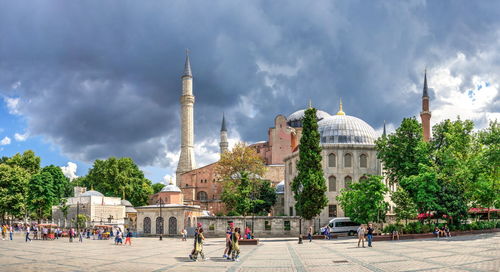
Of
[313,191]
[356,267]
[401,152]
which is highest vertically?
[401,152]

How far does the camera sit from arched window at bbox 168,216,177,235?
146 feet

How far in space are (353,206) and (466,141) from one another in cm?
1021

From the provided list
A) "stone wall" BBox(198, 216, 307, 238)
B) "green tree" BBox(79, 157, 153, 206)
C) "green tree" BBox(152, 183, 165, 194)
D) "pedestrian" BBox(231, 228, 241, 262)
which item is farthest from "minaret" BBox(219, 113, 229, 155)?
"pedestrian" BBox(231, 228, 241, 262)

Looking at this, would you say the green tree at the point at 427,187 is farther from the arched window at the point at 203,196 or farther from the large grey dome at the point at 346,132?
the arched window at the point at 203,196

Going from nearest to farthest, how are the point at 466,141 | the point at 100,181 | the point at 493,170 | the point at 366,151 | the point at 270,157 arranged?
the point at 493,170 → the point at 466,141 → the point at 366,151 → the point at 270,157 → the point at 100,181

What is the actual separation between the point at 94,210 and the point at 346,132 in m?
33.9

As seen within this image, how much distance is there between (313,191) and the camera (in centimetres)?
3675

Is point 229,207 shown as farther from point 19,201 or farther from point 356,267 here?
point 356,267

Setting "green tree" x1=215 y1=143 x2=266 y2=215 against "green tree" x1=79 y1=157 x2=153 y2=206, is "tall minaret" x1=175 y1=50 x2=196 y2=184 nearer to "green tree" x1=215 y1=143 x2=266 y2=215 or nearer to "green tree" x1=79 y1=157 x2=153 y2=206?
"green tree" x1=79 y1=157 x2=153 y2=206

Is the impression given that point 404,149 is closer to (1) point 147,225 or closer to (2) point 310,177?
(2) point 310,177

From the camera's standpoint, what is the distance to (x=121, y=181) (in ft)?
240

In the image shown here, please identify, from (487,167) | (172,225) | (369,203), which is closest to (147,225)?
(172,225)

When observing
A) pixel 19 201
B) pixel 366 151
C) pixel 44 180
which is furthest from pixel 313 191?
pixel 19 201

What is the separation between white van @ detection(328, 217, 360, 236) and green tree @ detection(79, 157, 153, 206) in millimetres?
44095
